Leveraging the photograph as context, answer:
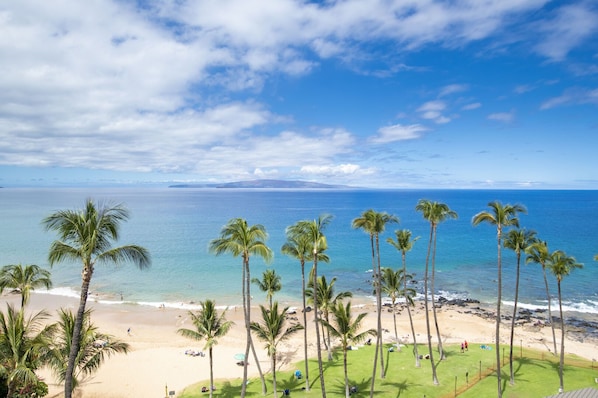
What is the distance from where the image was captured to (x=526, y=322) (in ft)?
188

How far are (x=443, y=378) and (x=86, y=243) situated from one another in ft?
107

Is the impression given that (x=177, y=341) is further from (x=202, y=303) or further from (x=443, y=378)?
(x=443, y=378)

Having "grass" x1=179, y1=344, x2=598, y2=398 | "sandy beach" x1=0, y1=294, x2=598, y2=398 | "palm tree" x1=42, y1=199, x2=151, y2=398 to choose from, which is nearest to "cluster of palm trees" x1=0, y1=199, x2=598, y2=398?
"palm tree" x1=42, y1=199, x2=151, y2=398

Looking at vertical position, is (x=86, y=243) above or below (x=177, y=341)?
above

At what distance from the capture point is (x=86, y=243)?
16.1 m

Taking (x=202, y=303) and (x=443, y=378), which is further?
(x=443, y=378)

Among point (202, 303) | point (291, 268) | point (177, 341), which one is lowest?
point (177, 341)

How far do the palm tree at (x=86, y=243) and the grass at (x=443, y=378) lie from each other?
21091 mm

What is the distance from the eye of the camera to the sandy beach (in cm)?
3716

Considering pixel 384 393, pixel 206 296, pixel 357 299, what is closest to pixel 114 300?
pixel 206 296

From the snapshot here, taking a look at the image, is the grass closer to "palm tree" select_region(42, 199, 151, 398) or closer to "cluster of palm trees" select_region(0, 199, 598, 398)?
"cluster of palm trees" select_region(0, 199, 598, 398)

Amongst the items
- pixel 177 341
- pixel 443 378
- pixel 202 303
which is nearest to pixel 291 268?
pixel 177 341

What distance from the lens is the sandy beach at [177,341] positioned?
37.2 m

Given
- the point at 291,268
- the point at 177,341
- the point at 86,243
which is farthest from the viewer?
the point at 291,268
